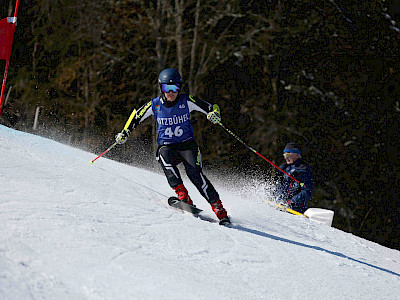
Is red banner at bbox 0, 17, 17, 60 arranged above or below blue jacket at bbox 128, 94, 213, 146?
above

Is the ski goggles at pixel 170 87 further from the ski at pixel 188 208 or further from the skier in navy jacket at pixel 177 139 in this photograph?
the ski at pixel 188 208

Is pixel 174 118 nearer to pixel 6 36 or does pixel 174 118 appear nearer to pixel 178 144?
pixel 178 144

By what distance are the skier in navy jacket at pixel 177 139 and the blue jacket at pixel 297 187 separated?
277 cm

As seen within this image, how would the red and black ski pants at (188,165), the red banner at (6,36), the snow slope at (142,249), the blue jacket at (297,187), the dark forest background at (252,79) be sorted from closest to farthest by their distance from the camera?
the snow slope at (142,249) → the red and black ski pants at (188,165) → the red banner at (6,36) → the blue jacket at (297,187) → the dark forest background at (252,79)

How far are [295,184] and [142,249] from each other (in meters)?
4.66

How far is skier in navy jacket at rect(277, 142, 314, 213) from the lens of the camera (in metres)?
7.99

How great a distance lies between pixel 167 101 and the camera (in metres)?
5.52

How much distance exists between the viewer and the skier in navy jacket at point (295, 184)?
314 inches

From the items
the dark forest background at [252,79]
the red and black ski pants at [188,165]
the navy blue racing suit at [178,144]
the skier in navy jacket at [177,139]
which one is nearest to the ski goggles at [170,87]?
the skier in navy jacket at [177,139]

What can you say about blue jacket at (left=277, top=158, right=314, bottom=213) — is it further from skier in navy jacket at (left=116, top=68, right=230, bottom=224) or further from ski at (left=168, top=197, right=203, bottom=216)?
ski at (left=168, top=197, right=203, bottom=216)

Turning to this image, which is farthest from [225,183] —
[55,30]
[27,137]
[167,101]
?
[55,30]

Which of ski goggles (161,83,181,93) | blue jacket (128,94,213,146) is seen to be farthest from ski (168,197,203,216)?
ski goggles (161,83,181,93)

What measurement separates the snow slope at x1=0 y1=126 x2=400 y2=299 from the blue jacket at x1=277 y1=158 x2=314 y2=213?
4.85ft

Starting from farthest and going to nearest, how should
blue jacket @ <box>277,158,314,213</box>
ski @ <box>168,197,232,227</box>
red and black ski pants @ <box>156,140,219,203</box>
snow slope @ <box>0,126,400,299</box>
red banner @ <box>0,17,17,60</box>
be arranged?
1. blue jacket @ <box>277,158,314,213</box>
2. red banner @ <box>0,17,17,60</box>
3. red and black ski pants @ <box>156,140,219,203</box>
4. ski @ <box>168,197,232,227</box>
5. snow slope @ <box>0,126,400,299</box>
